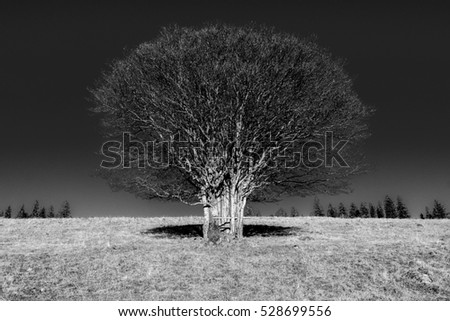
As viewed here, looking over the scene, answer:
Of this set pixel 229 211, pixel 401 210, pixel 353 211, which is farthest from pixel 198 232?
pixel 353 211

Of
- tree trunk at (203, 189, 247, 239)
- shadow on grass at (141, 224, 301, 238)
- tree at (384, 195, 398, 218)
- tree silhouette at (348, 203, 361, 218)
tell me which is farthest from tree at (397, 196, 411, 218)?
Result: tree trunk at (203, 189, 247, 239)

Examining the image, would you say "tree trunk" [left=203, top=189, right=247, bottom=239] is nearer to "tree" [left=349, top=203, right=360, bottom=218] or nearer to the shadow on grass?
the shadow on grass

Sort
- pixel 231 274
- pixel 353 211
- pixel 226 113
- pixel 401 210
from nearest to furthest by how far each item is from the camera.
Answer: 1. pixel 231 274
2. pixel 226 113
3. pixel 401 210
4. pixel 353 211

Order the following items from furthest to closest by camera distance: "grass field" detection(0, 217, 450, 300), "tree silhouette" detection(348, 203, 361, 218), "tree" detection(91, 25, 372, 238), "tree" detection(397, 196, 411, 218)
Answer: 1. "tree silhouette" detection(348, 203, 361, 218)
2. "tree" detection(397, 196, 411, 218)
3. "tree" detection(91, 25, 372, 238)
4. "grass field" detection(0, 217, 450, 300)

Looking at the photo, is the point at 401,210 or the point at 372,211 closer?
the point at 401,210

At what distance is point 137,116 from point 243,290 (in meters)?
10.9

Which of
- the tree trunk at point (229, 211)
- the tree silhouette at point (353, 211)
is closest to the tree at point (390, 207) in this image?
the tree silhouette at point (353, 211)

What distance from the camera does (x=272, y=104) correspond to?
16500 mm

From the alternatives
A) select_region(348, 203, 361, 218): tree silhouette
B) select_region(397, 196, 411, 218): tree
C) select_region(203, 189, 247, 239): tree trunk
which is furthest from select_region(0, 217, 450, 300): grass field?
select_region(348, 203, 361, 218): tree silhouette

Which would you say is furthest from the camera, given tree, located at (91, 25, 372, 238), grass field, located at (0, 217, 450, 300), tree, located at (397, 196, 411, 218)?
tree, located at (397, 196, 411, 218)

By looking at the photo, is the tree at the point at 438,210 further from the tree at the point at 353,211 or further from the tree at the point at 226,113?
the tree at the point at 226,113

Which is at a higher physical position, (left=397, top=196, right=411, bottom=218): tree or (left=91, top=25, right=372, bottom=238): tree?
(left=91, top=25, right=372, bottom=238): tree

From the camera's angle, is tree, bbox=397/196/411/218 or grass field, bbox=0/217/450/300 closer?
grass field, bbox=0/217/450/300

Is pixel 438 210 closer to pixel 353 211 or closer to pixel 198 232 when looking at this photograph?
pixel 353 211
